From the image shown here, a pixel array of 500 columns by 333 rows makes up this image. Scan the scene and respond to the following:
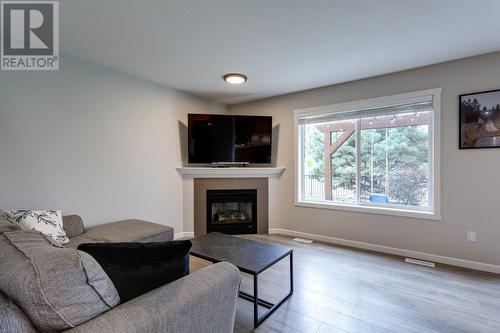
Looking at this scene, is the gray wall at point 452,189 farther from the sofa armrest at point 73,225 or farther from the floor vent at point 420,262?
the sofa armrest at point 73,225

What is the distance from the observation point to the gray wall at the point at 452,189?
2678 mm

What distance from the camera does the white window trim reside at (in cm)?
296

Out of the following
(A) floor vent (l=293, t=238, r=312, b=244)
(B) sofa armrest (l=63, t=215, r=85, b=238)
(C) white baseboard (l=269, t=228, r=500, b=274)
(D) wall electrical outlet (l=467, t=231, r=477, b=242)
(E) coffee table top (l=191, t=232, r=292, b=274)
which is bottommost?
(A) floor vent (l=293, t=238, r=312, b=244)

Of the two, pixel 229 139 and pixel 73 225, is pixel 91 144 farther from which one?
pixel 229 139

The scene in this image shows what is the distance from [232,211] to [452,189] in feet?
10.2

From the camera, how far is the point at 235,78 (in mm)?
3336

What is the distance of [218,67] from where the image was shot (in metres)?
3.06

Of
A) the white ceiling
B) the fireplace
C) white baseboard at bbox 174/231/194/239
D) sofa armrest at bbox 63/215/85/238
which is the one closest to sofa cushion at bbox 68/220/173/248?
sofa armrest at bbox 63/215/85/238

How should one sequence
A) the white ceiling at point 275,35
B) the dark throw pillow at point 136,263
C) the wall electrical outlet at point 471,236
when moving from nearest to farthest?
the dark throw pillow at point 136,263 < the white ceiling at point 275,35 < the wall electrical outlet at point 471,236

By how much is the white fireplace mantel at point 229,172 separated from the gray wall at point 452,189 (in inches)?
52.3

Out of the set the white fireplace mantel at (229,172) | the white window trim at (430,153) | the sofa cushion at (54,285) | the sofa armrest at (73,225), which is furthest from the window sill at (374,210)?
the sofa cushion at (54,285)

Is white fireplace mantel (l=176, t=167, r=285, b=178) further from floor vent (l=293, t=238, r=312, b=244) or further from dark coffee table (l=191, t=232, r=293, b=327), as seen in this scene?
dark coffee table (l=191, t=232, r=293, b=327)

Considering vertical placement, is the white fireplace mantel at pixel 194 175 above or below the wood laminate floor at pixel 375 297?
above

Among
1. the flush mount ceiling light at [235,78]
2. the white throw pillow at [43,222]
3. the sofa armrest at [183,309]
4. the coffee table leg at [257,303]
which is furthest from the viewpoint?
the flush mount ceiling light at [235,78]
